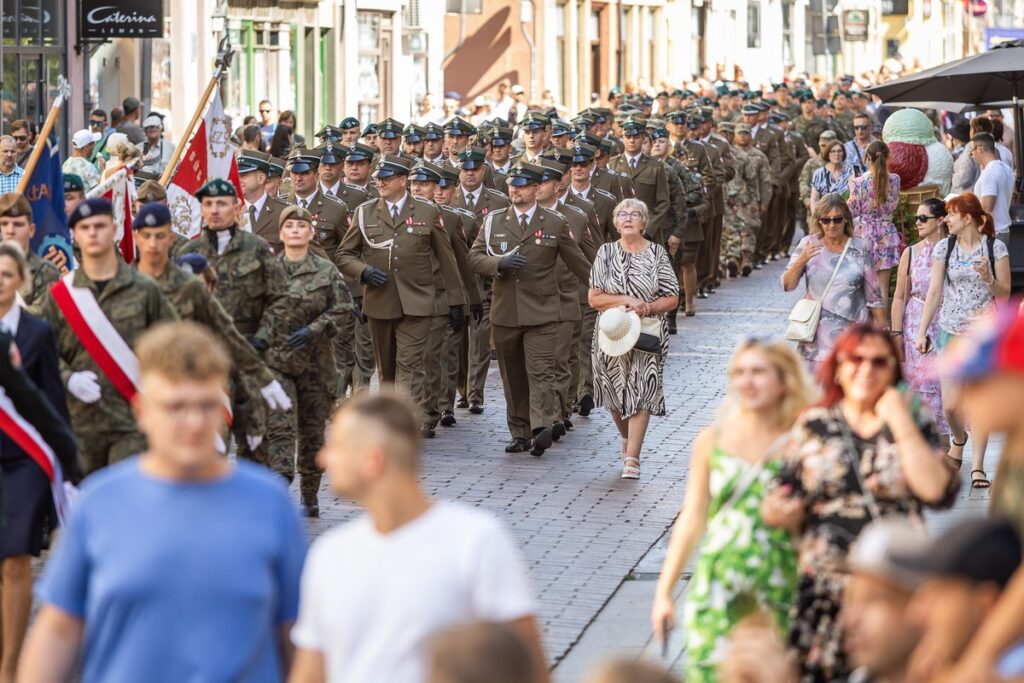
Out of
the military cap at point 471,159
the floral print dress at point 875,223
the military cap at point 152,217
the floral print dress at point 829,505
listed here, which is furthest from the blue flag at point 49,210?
the floral print dress at point 829,505

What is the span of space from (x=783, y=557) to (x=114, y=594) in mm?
2288

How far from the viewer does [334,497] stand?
41.5 feet

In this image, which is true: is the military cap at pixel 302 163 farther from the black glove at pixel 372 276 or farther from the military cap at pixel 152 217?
the military cap at pixel 152 217

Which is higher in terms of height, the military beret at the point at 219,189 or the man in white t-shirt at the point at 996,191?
the military beret at the point at 219,189

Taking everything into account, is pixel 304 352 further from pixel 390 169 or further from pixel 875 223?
pixel 875 223

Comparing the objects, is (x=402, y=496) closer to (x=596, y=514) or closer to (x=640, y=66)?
(x=596, y=514)

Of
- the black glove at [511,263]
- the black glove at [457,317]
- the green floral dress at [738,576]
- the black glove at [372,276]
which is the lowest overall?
the green floral dress at [738,576]

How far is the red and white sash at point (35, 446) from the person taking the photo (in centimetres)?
801

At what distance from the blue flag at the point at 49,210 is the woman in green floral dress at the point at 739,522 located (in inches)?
296

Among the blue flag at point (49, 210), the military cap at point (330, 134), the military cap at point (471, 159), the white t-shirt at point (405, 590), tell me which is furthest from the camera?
the military cap at point (330, 134)

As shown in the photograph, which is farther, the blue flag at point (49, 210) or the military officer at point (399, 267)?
the military officer at point (399, 267)

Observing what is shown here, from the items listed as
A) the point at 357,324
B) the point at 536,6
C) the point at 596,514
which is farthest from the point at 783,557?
the point at 536,6

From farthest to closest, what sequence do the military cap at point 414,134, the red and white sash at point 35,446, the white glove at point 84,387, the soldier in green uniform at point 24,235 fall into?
1. the military cap at point 414,134
2. the soldier in green uniform at point 24,235
3. the white glove at point 84,387
4. the red and white sash at point 35,446

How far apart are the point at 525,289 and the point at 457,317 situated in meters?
0.80
